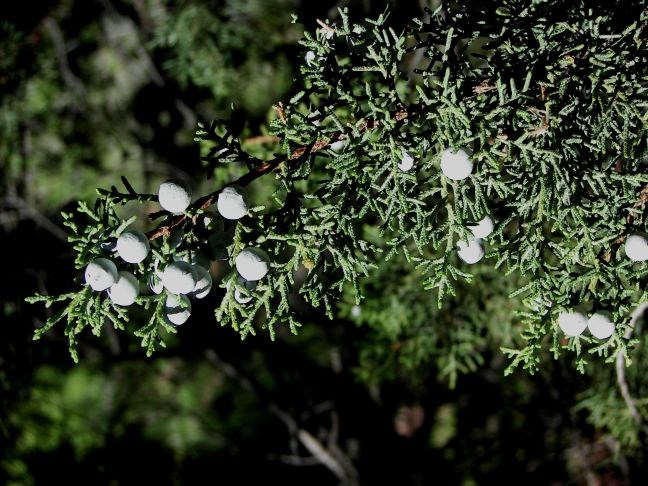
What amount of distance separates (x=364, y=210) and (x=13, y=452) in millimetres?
3266

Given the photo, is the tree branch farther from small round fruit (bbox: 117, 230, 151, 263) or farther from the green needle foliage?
small round fruit (bbox: 117, 230, 151, 263)

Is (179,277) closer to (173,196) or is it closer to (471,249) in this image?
(173,196)

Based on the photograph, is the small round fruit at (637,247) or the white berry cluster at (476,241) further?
the white berry cluster at (476,241)

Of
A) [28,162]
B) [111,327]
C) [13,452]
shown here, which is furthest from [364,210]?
[28,162]

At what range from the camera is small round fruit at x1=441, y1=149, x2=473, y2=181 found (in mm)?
1136

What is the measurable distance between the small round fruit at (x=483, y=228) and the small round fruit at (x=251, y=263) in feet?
1.76

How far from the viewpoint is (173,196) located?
1.15 metres

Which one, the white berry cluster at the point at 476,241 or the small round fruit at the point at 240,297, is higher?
the white berry cluster at the point at 476,241

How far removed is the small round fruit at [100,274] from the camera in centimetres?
112

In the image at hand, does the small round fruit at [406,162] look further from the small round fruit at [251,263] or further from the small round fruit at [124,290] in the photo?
the small round fruit at [124,290]

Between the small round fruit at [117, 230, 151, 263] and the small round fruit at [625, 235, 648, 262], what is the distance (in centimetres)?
111

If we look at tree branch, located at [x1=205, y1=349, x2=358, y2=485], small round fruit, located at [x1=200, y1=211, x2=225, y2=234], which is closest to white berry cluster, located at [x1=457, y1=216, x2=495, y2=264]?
small round fruit, located at [x1=200, y1=211, x2=225, y2=234]

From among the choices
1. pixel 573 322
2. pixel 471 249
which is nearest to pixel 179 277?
pixel 471 249

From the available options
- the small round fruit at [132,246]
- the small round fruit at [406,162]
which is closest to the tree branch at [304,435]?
the small round fruit at [132,246]
